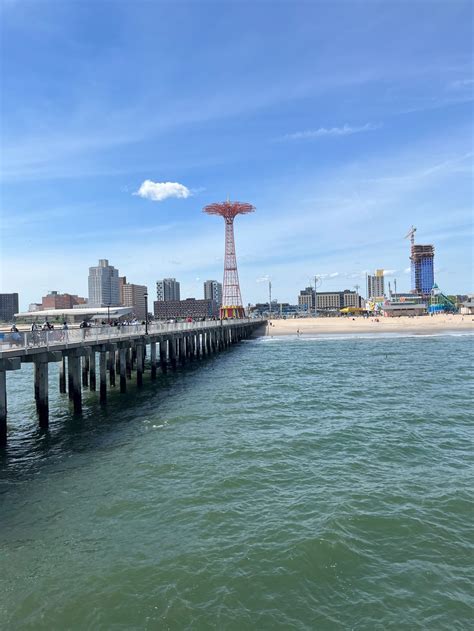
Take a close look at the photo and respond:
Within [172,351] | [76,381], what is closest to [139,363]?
[172,351]

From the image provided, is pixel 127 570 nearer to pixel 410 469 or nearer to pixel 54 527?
pixel 54 527

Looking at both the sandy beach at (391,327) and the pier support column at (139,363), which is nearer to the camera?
the pier support column at (139,363)

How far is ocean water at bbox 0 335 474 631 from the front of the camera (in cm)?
645

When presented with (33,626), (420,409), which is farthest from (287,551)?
(420,409)

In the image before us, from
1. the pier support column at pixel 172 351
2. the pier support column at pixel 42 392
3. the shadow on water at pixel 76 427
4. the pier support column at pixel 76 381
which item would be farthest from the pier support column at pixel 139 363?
the pier support column at pixel 42 392

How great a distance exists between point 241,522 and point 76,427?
10938 mm

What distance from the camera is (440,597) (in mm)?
6566

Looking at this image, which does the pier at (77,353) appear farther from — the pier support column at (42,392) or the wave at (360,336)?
the wave at (360,336)

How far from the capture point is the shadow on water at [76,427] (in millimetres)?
13508

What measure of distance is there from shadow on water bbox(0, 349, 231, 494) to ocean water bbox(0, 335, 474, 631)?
0.12 metres

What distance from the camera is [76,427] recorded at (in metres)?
17.7

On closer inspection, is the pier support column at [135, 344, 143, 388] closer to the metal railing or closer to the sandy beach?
the metal railing

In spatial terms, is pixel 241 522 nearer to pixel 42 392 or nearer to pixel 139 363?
pixel 42 392

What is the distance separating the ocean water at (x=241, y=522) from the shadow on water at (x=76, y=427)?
116mm
